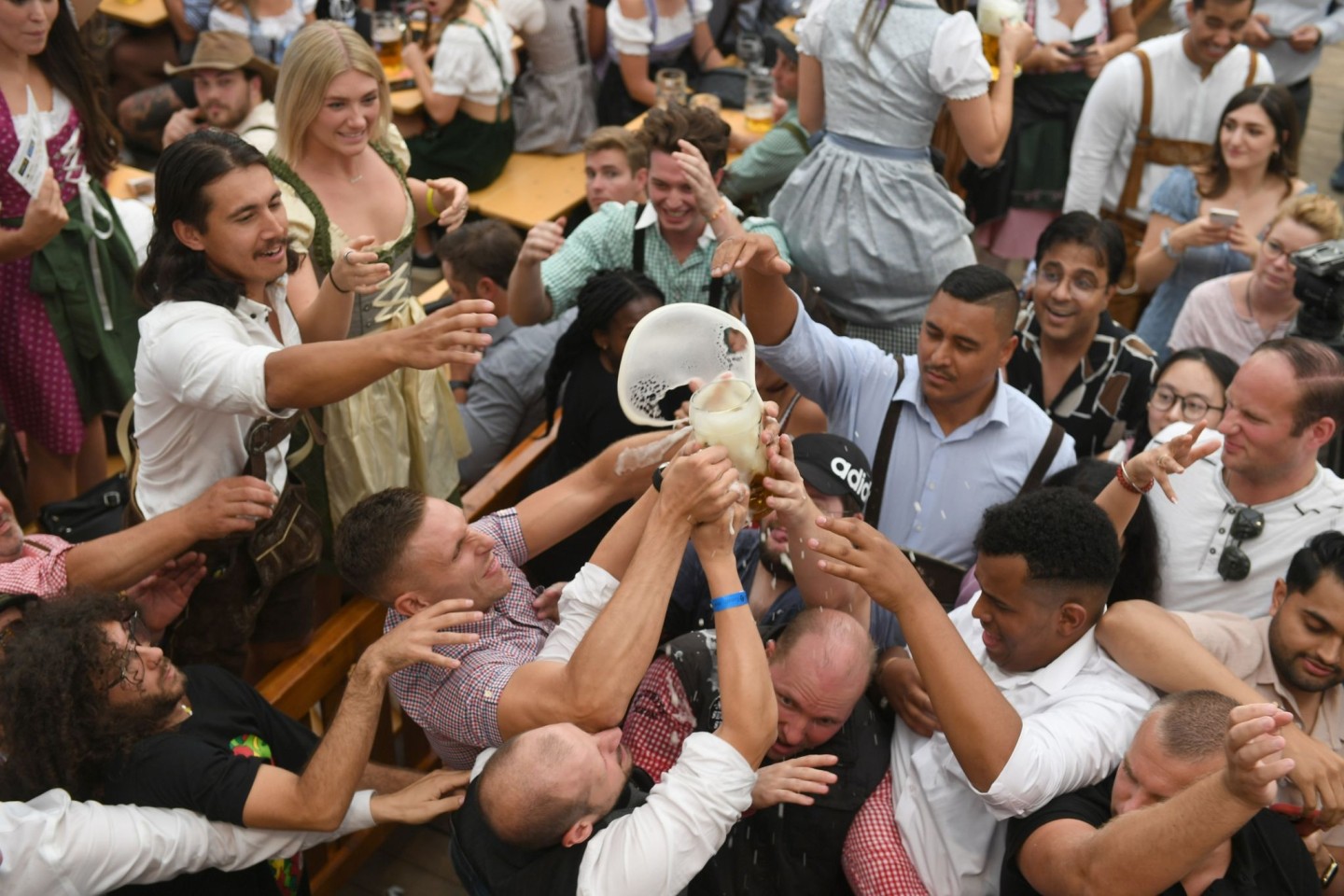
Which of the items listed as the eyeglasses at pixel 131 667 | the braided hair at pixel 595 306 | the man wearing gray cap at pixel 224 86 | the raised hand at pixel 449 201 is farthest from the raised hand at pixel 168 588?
the man wearing gray cap at pixel 224 86

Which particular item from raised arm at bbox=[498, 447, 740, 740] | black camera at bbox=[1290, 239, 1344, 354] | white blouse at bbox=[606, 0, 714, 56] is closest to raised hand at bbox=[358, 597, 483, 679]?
raised arm at bbox=[498, 447, 740, 740]

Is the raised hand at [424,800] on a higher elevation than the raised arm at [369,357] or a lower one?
lower

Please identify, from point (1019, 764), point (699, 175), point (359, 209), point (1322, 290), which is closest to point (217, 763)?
point (1019, 764)

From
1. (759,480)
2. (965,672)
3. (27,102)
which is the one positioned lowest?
(965,672)

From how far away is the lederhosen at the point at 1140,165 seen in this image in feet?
13.6

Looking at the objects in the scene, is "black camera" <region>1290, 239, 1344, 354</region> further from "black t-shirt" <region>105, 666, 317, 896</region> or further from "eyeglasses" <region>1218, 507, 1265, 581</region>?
"black t-shirt" <region>105, 666, 317, 896</region>

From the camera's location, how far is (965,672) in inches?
76.4

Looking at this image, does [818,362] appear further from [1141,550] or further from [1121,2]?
[1121,2]

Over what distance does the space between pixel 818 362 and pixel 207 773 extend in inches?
57.4

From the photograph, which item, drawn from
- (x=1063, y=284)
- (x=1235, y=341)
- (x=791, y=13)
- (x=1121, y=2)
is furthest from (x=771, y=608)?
(x=791, y=13)

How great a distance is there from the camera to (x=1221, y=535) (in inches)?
98.8

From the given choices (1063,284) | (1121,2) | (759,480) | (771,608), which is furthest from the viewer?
(1121,2)

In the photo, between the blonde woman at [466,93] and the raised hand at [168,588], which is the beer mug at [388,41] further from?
the raised hand at [168,588]

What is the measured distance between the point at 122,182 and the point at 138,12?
170 centimetres
